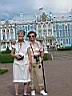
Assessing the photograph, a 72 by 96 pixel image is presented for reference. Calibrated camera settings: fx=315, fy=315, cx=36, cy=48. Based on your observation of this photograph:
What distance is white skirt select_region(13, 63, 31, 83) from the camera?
24.2 ft

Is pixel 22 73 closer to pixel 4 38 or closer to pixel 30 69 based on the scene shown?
pixel 30 69

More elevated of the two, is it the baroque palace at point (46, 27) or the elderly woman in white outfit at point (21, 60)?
the elderly woman in white outfit at point (21, 60)

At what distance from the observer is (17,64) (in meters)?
7.40

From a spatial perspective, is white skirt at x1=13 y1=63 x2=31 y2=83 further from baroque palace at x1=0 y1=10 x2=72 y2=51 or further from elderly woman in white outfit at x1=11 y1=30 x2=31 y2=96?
baroque palace at x1=0 y1=10 x2=72 y2=51

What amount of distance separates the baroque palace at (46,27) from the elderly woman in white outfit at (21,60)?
233 feet

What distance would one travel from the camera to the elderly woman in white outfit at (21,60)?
24.0ft

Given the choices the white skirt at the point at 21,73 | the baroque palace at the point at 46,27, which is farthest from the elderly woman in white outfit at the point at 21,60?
the baroque palace at the point at 46,27

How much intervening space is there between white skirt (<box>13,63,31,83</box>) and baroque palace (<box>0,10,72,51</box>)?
71059 mm

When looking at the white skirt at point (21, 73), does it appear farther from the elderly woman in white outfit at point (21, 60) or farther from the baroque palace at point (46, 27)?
the baroque palace at point (46, 27)

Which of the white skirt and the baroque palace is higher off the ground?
the white skirt

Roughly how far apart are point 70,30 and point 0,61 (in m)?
56.9

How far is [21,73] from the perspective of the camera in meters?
7.40

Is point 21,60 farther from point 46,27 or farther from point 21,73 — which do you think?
point 46,27

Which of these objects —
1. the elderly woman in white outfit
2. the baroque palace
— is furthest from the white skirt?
the baroque palace
